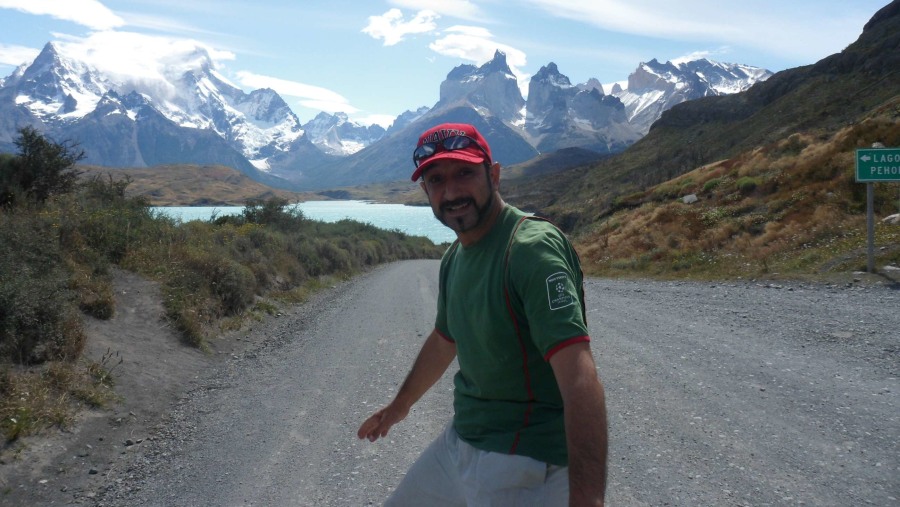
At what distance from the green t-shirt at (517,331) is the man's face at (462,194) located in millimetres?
76

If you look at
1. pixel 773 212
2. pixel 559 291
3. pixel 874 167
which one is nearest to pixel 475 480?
pixel 559 291

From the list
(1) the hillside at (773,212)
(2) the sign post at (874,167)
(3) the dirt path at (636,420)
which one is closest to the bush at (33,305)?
(3) the dirt path at (636,420)

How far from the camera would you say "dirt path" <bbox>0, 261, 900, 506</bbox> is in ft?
14.1

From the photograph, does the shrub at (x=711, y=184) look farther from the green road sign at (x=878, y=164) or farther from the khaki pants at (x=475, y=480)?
the khaki pants at (x=475, y=480)

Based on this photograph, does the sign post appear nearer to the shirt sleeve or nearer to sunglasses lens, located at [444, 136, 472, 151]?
sunglasses lens, located at [444, 136, 472, 151]

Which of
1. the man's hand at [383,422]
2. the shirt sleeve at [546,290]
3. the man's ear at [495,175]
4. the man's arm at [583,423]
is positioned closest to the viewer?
the man's arm at [583,423]

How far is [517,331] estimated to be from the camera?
2.08 meters

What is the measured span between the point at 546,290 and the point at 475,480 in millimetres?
740

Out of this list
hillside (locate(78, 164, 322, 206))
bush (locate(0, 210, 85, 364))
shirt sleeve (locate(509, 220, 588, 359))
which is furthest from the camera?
hillside (locate(78, 164, 322, 206))

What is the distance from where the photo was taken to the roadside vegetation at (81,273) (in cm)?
617

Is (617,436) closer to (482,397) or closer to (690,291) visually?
(482,397)

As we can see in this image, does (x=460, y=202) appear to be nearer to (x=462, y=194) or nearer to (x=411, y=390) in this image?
(x=462, y=194)

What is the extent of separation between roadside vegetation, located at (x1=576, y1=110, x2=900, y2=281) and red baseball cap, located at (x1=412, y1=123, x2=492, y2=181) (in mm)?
12438

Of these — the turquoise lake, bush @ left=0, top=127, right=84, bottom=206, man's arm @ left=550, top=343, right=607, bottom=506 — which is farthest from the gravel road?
bush @ left=0, top=127, right=84, bottom=206
